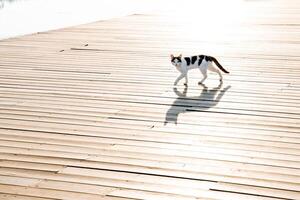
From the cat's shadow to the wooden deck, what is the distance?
13 mm

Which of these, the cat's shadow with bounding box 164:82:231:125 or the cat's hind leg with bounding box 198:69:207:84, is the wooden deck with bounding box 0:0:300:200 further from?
the cat's hind leg with bounding box 198:69:207:84

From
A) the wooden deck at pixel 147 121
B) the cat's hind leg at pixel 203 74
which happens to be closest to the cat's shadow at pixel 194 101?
the wooden deck at pixel 147 121

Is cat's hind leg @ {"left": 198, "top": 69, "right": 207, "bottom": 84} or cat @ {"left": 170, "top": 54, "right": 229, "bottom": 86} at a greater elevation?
cat @ {"left": 170, "top": 54, "right": 229, "bottom": 86}

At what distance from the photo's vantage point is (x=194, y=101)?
275 inches

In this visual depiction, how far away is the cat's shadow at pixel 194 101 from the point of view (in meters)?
6.52

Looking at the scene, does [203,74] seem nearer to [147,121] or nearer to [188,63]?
[188,63]

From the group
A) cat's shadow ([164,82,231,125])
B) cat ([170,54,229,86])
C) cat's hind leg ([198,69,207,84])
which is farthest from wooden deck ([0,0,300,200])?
cat ([170,54,229,86])

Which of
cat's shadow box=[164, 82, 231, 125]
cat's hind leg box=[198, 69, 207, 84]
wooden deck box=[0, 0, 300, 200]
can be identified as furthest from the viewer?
cat's hind leg box=[198, 69, 207, 84]

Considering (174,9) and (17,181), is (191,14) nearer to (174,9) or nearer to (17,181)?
(174,9)

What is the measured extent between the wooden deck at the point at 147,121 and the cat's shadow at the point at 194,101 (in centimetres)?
1

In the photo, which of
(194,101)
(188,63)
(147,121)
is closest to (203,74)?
(188,63)

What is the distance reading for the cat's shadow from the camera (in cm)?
652

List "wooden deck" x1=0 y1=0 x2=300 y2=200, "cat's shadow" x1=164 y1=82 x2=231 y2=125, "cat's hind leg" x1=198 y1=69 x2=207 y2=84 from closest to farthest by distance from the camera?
"wooden deck" x1=0 y1=0 x2=300 y2=200 < "cat's shadow" x1=164 y1=82 x2=231 y2=125 < "cat's hind leg" x1=198 y1=69 x2=207 y2=84

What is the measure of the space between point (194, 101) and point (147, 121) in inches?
38.0
